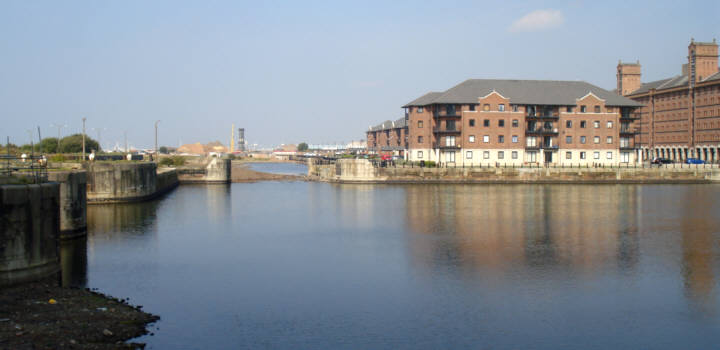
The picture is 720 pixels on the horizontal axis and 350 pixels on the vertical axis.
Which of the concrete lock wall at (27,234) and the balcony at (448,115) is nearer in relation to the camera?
the concrete lock wall at (27,234)

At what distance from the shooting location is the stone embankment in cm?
9788

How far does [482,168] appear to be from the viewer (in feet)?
324

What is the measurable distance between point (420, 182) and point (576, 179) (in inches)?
983

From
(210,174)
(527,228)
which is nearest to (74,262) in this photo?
(527,228)

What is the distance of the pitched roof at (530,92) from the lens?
351 feet

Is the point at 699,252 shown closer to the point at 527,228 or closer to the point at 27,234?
the point at 527,228

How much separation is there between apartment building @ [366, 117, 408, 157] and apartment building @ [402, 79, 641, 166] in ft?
89.6

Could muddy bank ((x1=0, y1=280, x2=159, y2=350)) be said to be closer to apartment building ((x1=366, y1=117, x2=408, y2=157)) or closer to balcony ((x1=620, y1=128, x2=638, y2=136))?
balcony ((x1=620, y1=128, x2=638, y2=136))

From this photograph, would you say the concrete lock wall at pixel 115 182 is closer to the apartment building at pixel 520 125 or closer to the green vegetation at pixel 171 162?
the apartment building at pixel 520 125

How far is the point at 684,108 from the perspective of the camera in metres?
133

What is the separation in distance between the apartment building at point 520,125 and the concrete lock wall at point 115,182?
54214mm

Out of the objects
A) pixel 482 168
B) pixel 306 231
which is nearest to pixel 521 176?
pixel 482 168

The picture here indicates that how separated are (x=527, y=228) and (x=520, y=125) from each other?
6115cm

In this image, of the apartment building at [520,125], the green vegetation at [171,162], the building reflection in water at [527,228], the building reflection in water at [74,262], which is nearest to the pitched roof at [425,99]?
the apartment building at [520,125]
